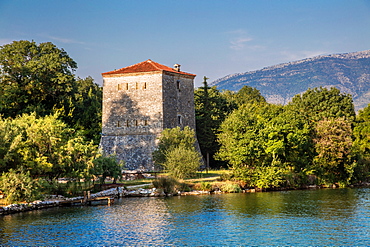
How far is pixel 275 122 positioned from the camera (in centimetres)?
4350

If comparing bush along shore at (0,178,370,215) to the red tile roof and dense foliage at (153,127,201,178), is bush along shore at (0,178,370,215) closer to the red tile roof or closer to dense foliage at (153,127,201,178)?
dense foliage at (153,127,201,178)

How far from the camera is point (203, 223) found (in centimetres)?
2470

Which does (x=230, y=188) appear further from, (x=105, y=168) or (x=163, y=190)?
(x=105, y=168)

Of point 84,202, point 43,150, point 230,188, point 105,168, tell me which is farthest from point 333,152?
point 43,150

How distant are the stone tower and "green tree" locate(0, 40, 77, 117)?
5.20 m

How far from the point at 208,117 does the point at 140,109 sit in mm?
10811

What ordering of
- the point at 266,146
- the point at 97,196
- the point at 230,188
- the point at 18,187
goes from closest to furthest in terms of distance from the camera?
the point at 18,187
the point at 97,196
the point at 230,188
the point at 266,146

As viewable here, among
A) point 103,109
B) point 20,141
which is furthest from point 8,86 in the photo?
point 20,141

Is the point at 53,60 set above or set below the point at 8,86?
above

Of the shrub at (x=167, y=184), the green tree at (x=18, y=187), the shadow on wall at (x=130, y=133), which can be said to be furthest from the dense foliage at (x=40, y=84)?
the green tree at (x=18, y=187)

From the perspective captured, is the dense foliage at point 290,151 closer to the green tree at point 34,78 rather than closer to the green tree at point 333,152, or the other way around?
the green tree at point 333,152

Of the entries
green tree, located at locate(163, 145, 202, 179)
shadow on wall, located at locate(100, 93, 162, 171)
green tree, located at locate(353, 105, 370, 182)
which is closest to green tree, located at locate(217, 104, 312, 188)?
green tree, located at locate(163, 145, 202, 179)

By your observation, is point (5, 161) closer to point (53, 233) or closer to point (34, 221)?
point (34, 221)

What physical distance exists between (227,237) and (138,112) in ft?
105
